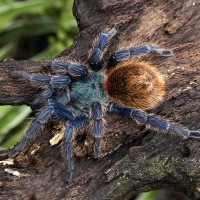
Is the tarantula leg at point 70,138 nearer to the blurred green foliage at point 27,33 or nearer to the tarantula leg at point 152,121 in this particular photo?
the tarantula leg at point 152,121

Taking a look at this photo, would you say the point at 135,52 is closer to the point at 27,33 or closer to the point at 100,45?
the point at 100,45

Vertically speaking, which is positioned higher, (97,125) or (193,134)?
(97,125)

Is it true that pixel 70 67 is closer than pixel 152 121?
No

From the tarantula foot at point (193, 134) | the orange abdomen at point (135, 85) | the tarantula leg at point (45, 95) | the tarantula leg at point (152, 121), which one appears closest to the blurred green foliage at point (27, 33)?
the tarantula leg at point (45, 95)

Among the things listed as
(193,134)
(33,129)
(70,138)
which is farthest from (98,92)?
(193,134)

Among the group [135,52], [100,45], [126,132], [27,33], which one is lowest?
[126,132]

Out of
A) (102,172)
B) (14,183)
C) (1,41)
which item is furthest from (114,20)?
(1,41)

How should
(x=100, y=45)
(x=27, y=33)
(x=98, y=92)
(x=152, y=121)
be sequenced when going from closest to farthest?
(x=152, y=121) → (x=100, y=45) → (x=98, y=92) → (x=27, y=33)
